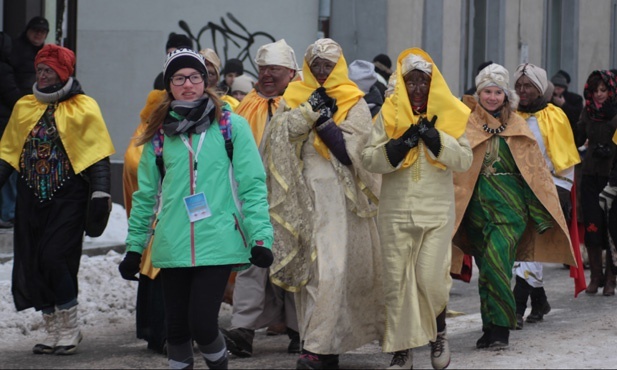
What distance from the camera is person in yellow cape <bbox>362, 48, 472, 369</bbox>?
27.1 ft

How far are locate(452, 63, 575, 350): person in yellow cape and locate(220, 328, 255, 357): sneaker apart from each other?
4.81 ft

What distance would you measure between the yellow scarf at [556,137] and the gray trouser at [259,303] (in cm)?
232

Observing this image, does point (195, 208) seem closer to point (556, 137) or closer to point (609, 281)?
point (556, 137)

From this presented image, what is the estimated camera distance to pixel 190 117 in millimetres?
7203

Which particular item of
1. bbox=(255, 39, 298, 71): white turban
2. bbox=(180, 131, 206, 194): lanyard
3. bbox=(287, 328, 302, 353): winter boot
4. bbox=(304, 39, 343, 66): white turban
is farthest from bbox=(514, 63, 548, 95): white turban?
bbox=(180, 131, 206, 194): lanyard

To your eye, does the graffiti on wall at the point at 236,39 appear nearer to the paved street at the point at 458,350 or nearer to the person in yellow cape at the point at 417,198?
the paved street at the point at 458,350

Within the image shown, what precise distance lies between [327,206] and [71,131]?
69.2 inches

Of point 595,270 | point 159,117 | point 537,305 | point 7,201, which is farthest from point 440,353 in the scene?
point 7,201

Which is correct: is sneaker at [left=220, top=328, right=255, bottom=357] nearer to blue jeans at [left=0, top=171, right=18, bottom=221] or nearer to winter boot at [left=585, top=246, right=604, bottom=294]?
winter boot at [left=585, top=246, right=604, bottom=294]

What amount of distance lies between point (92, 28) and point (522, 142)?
8.88 meters

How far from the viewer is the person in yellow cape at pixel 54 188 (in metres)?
9.12

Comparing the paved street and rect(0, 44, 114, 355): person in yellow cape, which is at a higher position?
rect(0, 44, 114, 355): person in yellow cape

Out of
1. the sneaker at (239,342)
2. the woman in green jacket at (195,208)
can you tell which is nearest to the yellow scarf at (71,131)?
the sneaker at (239,342)

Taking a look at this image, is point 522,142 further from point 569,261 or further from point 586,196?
point 586,196
